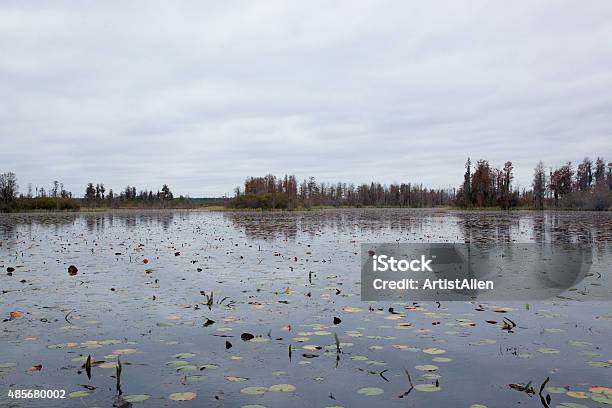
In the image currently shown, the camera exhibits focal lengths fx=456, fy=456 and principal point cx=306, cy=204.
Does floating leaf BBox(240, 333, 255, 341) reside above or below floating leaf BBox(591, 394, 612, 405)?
above

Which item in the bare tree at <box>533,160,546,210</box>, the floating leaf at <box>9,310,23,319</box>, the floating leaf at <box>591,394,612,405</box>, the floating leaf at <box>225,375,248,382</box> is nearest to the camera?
the floating leaf at <box>591,394,612,405</box>

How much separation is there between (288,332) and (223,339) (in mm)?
894

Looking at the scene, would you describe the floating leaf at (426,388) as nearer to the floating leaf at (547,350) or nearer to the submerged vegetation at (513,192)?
the floating leaf at (547,350)

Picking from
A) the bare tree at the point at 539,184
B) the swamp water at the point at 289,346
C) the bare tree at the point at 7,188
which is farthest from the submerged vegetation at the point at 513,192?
the swamp water at the point at 289,346

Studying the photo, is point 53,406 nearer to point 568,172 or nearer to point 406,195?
point 568,172

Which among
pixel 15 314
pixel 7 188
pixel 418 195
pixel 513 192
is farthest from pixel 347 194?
pixel 15 314

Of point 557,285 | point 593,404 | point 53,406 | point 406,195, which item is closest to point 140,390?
point 53,406

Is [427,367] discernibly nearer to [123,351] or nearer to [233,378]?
[233,378]

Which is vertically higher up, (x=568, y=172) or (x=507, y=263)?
(x=568, y=172)

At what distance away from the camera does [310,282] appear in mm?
10062

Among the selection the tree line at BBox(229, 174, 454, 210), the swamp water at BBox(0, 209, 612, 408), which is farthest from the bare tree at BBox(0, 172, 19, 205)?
the swamp water at BBox(0, 209, 612, 408)

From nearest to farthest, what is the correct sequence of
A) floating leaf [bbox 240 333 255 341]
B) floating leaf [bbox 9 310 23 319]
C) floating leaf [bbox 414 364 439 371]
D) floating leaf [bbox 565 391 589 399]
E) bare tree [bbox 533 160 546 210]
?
floating leaf [bbox 565 391 589 399] < floating leaf [bbox 414 364 439 371] < floating leaf [bbox 240 333 255 341] < floating leaf [bbox 9 310 23 319] < bare tree [bbox 533 160 546 210]

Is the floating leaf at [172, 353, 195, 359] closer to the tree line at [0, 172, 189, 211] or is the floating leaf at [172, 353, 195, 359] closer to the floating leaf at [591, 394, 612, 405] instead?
the floating leaf at [591, 394, 612, 405]

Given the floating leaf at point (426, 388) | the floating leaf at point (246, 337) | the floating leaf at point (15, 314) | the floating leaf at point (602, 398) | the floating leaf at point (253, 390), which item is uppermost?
the floating leaf at point (15, 314)
